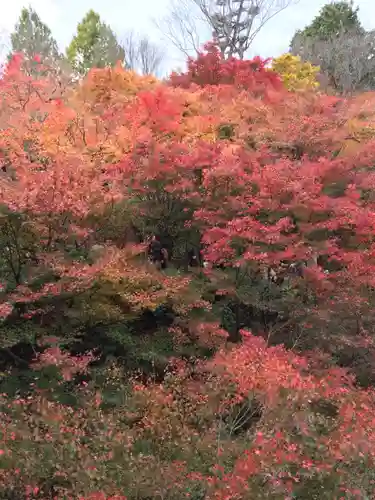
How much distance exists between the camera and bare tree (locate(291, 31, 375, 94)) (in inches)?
1165

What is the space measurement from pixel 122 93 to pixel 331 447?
7.98 metres

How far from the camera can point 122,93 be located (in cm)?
1068

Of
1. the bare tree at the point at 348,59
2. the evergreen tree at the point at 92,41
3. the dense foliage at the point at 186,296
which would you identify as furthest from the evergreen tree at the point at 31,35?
the dense foliage at the point at 186,296

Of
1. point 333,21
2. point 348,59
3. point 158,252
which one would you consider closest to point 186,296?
point 158,252

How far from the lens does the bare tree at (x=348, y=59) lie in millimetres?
29594

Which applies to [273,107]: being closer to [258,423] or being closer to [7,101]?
[7,101]

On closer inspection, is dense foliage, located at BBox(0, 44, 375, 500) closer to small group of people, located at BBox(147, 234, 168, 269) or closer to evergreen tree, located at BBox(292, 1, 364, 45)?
small group of people, located at BBox(147, 234, 168, 269)

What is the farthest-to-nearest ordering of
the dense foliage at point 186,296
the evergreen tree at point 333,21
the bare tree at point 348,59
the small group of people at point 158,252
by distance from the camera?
the evergreen tree at point 333,21
the bare tree at point 348,59
the small group of people at point 158,252
the dense foliage at point 186,296

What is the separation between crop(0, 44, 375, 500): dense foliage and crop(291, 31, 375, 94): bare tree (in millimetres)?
21838

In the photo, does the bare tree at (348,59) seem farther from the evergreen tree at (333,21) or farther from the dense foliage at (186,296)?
the dense foliage at (186,296)

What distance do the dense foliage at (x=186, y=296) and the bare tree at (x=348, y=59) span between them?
71.6 feet

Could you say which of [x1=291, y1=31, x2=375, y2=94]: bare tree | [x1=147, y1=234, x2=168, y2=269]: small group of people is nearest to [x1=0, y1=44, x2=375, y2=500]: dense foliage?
[x1=147, y1=234, x2=168, y2=269]: small group of people

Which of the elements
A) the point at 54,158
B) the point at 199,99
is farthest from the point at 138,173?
the point at 199,99

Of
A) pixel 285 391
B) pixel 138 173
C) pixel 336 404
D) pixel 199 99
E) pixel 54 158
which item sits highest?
pixel 199 99
